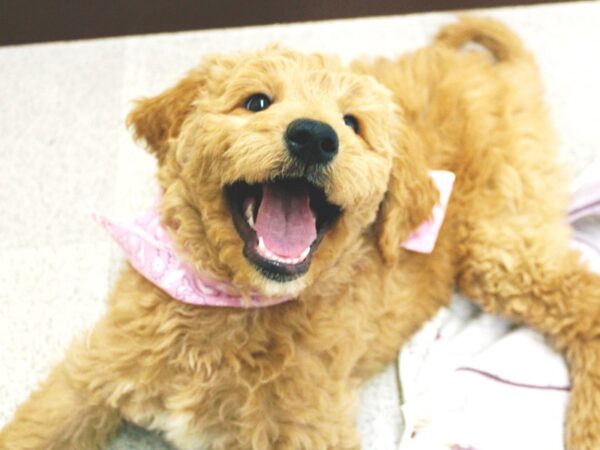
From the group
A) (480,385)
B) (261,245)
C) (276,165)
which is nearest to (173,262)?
(261,245)

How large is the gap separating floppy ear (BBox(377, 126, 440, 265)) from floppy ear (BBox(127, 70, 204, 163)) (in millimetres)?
444

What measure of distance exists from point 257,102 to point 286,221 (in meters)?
0.24

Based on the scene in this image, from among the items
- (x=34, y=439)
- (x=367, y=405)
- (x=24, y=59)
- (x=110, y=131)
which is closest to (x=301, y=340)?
(x=367, y=405)

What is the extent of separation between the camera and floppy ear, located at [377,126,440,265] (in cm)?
137

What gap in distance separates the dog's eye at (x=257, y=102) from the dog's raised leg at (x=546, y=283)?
669mm

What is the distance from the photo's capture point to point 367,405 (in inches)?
66.2

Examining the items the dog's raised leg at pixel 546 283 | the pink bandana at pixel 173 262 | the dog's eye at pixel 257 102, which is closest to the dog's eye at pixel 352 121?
the dog's eye at pixel 257 102

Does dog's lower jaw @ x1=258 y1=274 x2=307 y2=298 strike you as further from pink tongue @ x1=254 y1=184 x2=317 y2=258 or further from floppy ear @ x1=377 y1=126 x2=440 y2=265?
floppy ear @ x1=377 y1=126 x2=440 y2=265

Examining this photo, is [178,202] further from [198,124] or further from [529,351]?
[529,351]

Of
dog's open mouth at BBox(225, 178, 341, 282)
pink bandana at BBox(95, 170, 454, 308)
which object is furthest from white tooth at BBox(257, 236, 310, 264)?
pink bandana at BBox(95, 170, 454, 308)

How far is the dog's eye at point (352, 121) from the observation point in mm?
1338

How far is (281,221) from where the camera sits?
124cm

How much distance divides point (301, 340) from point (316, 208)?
0.28m

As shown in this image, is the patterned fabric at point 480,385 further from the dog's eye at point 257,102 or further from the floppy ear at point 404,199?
the dog's eye at point 257,102
